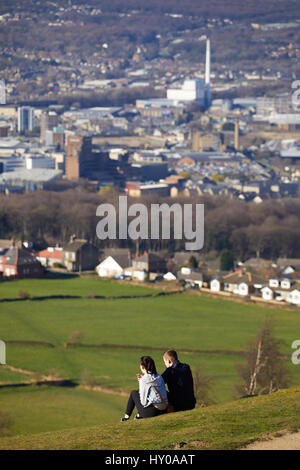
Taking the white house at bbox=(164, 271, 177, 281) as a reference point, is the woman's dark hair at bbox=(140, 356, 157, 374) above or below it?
above

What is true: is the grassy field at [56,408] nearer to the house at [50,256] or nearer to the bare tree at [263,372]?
the bare tree at [263,372]

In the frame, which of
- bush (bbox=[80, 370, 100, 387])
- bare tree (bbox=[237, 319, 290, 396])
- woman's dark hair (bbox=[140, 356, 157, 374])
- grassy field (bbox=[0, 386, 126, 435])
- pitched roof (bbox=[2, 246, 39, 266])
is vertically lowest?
pitched roof (bbox=[2, 246, 39, 266])

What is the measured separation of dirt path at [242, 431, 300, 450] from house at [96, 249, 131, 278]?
18909 millimetres

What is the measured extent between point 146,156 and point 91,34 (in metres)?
90.4

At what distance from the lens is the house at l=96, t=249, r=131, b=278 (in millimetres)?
24719

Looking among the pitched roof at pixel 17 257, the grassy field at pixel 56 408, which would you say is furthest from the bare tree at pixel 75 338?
the pitched roof at pixel 17 257

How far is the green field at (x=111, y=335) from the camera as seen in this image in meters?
12.9

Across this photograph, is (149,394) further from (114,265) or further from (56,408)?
(114,265)

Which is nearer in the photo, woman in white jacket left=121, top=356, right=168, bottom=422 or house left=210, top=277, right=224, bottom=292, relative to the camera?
woman in white jacket left=121, top=356, right=168, bottom=422

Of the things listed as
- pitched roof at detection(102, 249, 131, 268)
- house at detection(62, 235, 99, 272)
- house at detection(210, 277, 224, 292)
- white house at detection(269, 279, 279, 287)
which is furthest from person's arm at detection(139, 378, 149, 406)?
house at detection(62, 235, 99, 272)

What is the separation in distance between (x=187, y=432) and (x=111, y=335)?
1199 cm

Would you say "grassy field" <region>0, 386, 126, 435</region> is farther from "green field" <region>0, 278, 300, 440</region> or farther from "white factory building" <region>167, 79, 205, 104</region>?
"white factory building" <region>167, 79, 205, 104</region>

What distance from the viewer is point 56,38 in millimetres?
148750

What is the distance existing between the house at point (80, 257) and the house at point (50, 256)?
26 centimetres
